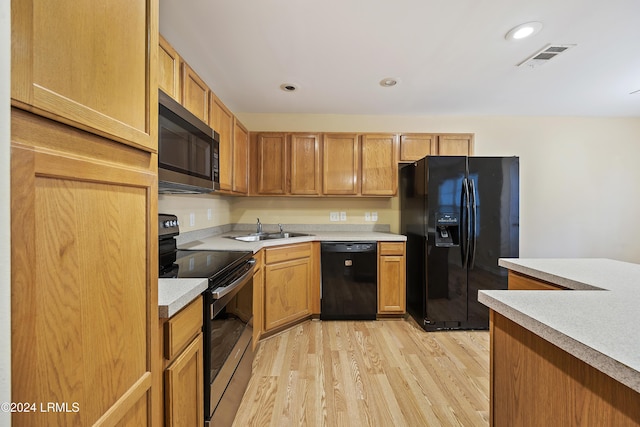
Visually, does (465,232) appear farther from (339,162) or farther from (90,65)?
(90,65)

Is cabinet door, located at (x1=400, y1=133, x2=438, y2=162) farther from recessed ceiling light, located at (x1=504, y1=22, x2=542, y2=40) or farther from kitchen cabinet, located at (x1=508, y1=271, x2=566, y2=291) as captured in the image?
kitchen cabinet, located at (x1=508, y1=271, x2=566, y2=291)

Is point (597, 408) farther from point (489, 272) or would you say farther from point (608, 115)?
point (608, 115)

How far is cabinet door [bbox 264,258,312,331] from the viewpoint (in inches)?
96.4

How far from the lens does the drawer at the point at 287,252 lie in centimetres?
246

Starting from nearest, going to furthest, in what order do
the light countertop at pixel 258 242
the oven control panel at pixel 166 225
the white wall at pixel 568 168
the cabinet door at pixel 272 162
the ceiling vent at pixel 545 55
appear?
1. the oven control panel at pixel 166 225
2. the ceiling vent at pixel 545 55
3. the light countertop at pixel 258 242
4. the cabinet door at pixel 272 162
5. the white wall at pixel 568 168

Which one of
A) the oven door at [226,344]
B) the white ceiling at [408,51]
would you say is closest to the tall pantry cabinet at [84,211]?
the oven door at [226,344]

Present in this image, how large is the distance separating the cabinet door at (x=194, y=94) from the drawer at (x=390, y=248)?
6.72 feet

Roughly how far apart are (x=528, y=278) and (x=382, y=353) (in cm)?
138

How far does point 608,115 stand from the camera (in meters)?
3.41

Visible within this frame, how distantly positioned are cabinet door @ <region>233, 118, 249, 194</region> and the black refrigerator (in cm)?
190

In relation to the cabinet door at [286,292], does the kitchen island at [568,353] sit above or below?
above

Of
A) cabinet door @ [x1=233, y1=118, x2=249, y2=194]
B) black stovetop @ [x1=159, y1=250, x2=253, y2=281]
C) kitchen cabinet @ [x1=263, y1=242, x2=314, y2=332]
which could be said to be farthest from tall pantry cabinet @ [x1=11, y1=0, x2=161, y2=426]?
cabinet door @ [x1=233, y1=118, x2=249, y2=194]
